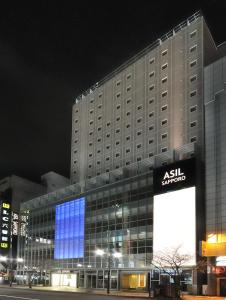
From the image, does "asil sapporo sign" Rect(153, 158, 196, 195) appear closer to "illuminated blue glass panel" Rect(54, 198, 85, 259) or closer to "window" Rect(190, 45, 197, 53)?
"window" Rect(190, 45, 197, 53)

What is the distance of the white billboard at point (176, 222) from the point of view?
71438 mm

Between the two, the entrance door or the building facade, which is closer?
the entrance door

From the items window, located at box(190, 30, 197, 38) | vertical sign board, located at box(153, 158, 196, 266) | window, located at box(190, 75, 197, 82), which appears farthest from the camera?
window, located at box(190, 30, 197, 38)

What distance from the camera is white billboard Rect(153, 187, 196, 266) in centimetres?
7144

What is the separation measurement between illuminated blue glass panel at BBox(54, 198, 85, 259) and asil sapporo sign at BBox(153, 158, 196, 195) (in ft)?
76.5

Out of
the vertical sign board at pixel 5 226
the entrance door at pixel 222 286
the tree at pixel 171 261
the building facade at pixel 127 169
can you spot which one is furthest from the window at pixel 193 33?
the vertical sign board at pixel 5 226

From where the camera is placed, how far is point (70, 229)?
324ft

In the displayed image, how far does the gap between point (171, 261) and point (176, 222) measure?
6.16 metres

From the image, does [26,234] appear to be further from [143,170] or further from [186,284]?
[186,284]

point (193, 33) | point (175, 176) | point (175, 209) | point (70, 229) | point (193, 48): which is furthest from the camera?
point (70, 229)

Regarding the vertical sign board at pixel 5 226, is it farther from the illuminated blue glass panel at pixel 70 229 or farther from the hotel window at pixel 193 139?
the hotel window at pixel 193 139

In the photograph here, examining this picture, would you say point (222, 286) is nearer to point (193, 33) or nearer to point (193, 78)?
point (193, 78)

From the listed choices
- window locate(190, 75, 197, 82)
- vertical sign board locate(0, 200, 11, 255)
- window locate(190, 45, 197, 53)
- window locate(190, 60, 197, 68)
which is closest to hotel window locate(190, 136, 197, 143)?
window locate(190, 75, 197, 82)

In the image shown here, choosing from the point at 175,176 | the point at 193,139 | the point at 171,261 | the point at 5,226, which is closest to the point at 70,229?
the point at 5,226
